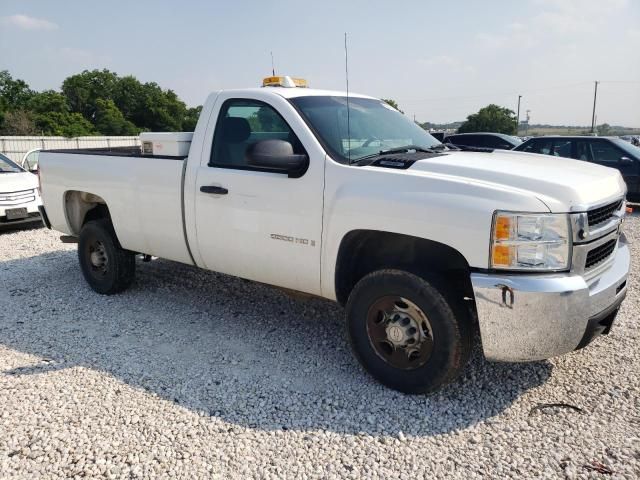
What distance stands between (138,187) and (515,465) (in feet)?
12.4

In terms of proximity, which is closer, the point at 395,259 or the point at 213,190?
the point at 395,259

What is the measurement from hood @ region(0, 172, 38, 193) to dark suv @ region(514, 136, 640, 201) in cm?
1007

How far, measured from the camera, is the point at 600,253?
10.9ft

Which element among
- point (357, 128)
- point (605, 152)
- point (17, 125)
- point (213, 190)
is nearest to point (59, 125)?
point (17, 125)

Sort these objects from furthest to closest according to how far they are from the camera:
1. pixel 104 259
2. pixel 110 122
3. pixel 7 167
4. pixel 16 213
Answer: pixel 110 122
pixel 7 167
pixel 16 213
pixel 104 259

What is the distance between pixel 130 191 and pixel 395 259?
2694 millimetres

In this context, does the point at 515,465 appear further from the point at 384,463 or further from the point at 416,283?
the point at 416,283

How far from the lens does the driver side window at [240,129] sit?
418 cm

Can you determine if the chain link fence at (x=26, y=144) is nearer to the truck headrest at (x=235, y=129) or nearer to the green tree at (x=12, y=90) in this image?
the truck headrest at (x=235, y=129)

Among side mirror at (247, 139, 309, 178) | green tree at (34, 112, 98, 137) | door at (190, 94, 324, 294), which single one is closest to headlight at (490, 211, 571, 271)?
door at (190, 94, 324, 294)

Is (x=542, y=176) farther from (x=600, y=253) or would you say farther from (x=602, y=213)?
(x=600, y=253)

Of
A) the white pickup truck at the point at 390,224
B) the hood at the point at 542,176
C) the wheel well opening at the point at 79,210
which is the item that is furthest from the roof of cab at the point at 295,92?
the wheel well opening at the point at 79,210

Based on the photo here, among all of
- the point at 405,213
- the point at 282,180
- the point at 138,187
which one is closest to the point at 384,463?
the point at 405,213

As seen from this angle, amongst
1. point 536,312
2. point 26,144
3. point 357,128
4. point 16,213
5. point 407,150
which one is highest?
point 357,128
